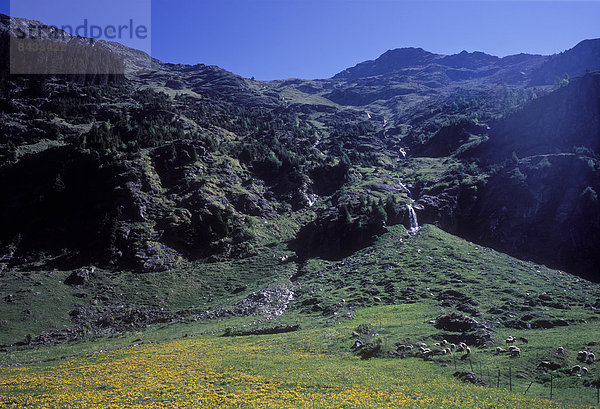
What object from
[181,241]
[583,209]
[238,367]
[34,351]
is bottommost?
[34,351]

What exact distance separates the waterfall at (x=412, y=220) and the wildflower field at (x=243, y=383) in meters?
77.8

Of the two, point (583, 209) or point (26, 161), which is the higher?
point (26, 161)

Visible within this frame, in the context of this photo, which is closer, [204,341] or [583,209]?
[204,341]

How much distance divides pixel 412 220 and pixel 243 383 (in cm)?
9679

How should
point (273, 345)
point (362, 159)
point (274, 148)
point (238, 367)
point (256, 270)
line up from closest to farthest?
1. point (238, 367)
2. point (273, 345)
3. point (256, 270)
4. point (274, 148)
5. point (362, 159)

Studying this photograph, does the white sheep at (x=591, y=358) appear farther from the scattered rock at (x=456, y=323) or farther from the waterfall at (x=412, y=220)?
the waterfall at (x=412, y=220)

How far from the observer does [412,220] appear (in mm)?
114375

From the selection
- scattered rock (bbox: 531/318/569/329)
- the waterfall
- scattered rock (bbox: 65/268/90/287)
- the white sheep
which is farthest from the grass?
the waterfall

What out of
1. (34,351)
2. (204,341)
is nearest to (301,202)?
(204,341)

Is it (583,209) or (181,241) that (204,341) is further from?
(583,209)

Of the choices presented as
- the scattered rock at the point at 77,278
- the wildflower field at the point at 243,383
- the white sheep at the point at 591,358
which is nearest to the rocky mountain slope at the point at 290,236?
the scattered rock at the point at 77,278

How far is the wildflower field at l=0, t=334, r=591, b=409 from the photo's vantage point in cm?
2538

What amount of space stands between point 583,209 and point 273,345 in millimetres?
117865

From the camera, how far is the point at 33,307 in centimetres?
6312
